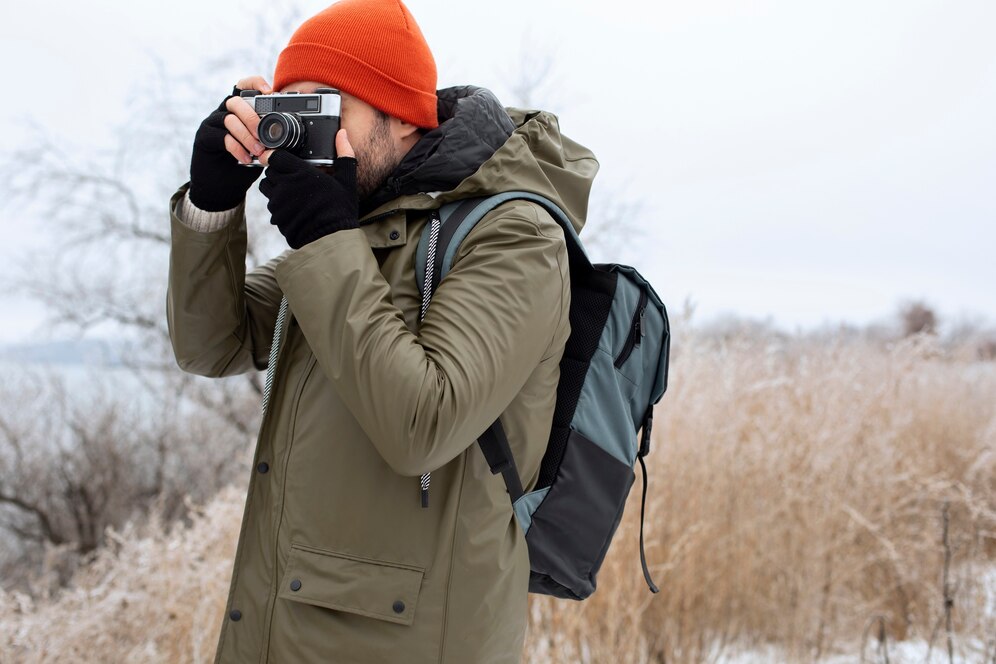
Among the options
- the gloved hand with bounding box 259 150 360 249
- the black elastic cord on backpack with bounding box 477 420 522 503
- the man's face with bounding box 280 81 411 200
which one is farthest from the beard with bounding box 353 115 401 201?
the black elastic cord on backpack with bounding box 477 420 522 503

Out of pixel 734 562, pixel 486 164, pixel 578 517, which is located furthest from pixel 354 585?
pixel 734 562

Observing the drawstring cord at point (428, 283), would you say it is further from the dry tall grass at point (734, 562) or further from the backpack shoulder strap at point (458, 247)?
the dry tall grass at point (734, 562)

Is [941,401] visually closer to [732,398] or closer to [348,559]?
[732,398]

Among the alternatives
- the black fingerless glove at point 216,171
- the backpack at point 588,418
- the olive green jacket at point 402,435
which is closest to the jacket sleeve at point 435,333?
the olive green jacket at point 402,435

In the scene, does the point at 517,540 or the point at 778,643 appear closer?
the point at 517,540

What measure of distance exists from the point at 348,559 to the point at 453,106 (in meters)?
0.77

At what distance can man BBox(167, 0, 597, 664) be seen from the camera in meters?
0.93

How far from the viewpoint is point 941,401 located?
409 centimetres

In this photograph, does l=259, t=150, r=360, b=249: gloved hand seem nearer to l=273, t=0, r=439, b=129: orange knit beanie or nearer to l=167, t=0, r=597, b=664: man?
l=167, t=0, r=597, b=664: man

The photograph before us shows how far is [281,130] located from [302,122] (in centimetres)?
4

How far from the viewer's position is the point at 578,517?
1.13 m

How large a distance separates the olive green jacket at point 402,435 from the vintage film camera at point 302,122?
4.4 inches

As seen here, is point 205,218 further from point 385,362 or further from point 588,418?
point 588,418

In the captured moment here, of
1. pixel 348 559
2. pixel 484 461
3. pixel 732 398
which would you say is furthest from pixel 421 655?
pixel 732 398
